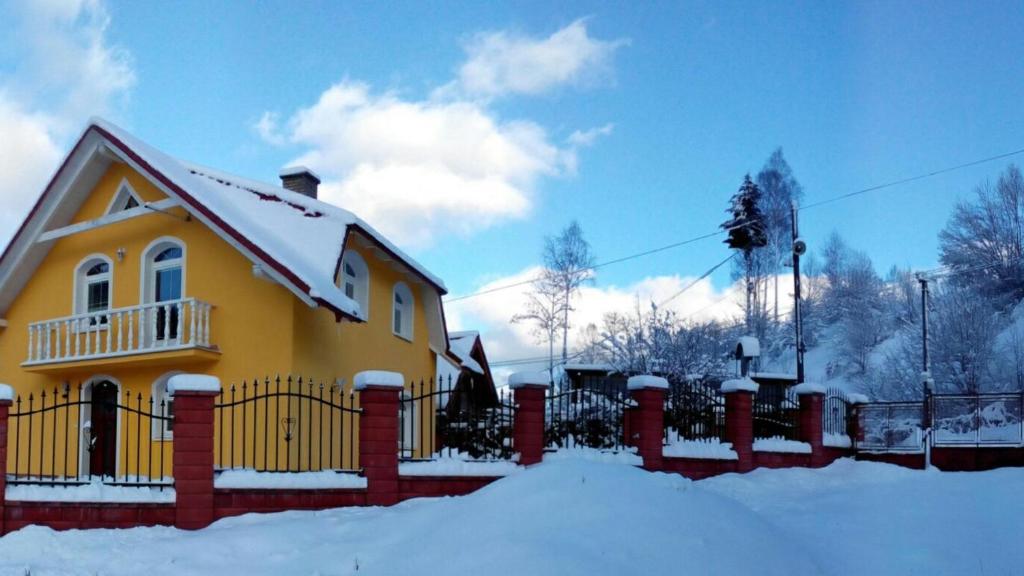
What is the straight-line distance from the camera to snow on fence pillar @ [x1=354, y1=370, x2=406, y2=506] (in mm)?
10633

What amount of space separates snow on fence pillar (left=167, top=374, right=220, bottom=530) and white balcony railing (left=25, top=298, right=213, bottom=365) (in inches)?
186

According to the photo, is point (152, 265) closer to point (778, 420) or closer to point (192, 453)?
point (192, 453)

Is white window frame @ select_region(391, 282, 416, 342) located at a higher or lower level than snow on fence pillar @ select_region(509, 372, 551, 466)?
higher

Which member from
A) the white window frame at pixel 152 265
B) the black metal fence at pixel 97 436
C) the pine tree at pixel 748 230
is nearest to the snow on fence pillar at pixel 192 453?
the black metal fence at pixel 97 436

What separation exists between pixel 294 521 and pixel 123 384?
8217mm

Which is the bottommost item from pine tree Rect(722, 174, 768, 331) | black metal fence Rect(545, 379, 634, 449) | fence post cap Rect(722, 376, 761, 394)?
black metal fence Rect(545, 379, 634, 449)

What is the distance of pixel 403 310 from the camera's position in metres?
18.8

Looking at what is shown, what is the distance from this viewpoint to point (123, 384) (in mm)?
16234

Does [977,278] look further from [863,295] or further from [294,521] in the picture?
[294,521]

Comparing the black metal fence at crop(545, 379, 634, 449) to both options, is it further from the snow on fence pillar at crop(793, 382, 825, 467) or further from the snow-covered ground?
the snow-covered ground

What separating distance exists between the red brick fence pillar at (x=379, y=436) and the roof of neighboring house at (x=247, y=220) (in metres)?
2.84

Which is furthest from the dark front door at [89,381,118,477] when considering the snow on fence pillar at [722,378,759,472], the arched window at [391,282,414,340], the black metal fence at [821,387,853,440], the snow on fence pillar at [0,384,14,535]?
the black metal fence at [821,387,853,440]

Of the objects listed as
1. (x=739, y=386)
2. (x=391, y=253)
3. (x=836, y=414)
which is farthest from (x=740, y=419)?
(x=391, y=253)

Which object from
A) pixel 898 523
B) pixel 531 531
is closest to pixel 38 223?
pixel 531 531
